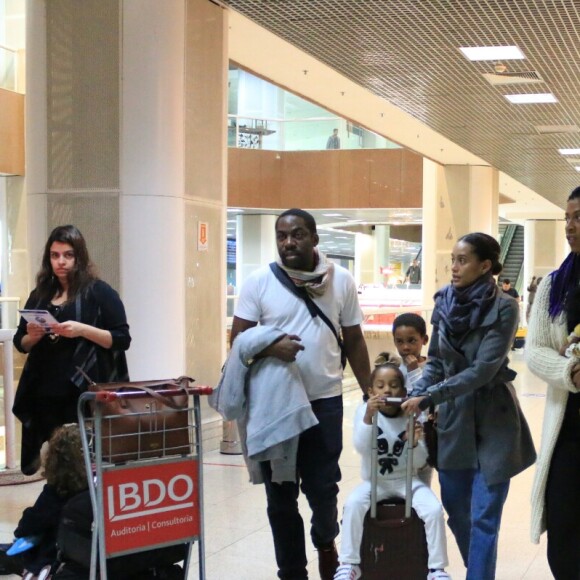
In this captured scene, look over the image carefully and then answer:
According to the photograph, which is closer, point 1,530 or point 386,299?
point 1,530

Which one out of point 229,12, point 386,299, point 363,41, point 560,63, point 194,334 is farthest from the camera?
point 386,299

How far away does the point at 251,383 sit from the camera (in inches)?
160

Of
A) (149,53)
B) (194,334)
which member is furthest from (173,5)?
(194,334)

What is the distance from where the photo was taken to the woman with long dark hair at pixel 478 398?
155 inches

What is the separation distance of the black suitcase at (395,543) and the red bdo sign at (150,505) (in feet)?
2.21

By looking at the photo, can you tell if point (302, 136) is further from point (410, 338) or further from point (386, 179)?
point (410, 338)

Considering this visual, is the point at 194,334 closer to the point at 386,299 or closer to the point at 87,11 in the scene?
the point at 87,11

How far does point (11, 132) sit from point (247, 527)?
9.51m

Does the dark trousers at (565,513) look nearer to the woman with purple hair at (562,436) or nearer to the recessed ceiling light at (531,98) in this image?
the woman with purple hair at (562,436)

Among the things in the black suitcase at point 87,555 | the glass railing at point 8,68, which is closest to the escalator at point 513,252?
the glass railing at point 8,68

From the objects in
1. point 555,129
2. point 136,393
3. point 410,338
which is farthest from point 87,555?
point 555,129

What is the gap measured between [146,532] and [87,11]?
4828mm

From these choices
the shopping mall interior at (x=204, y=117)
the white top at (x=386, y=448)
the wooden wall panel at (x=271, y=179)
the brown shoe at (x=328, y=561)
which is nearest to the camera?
the white top at (x=386, y=448)

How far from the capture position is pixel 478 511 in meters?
3.96
